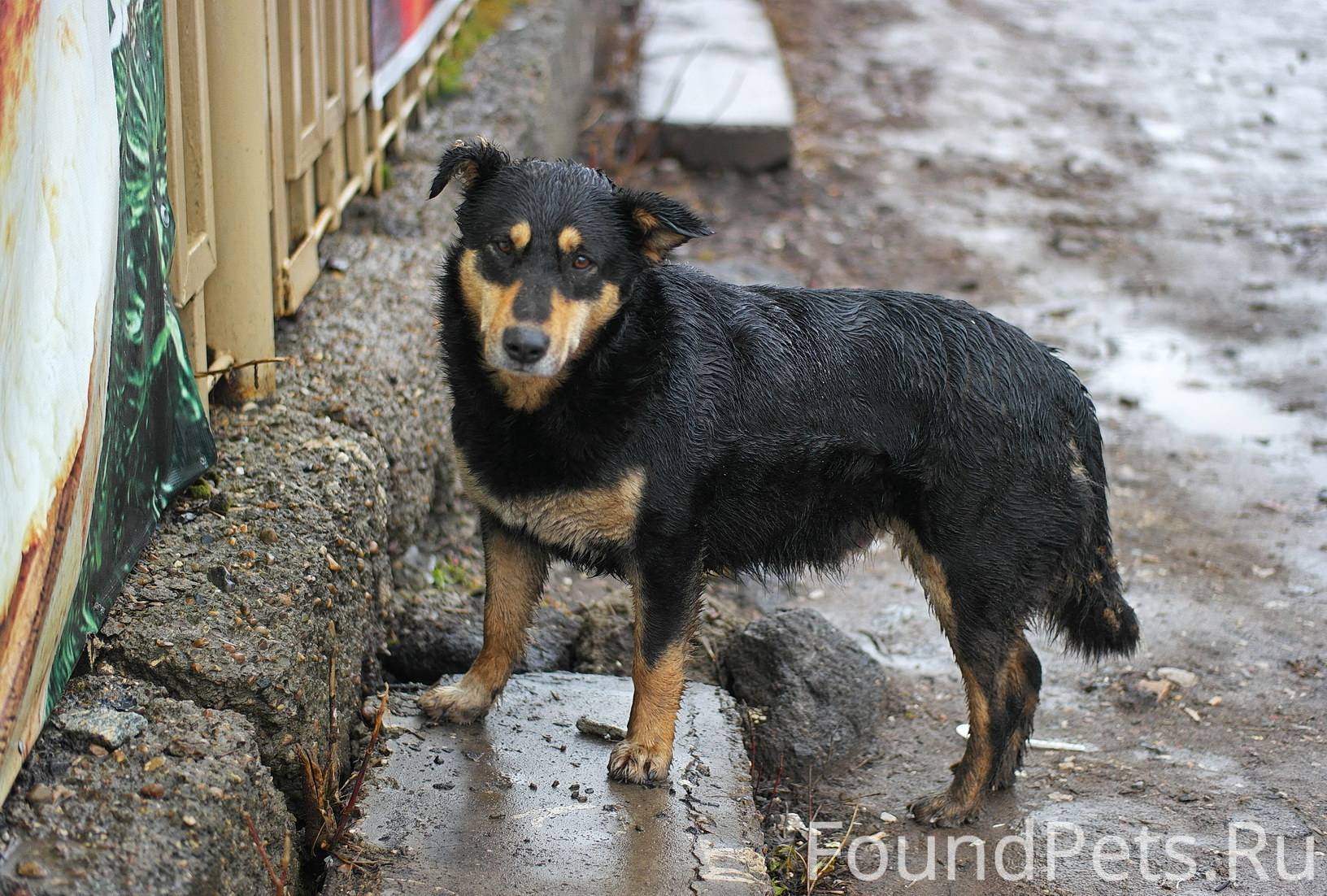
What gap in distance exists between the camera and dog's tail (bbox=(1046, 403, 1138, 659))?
12.5 ft

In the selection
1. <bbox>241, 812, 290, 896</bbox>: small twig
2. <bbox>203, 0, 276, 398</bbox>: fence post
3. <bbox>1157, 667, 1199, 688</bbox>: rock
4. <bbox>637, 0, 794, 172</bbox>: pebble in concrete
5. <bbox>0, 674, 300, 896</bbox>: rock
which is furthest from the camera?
<bbox>637, 0, 794, 172</bbox>: pebble in concrete

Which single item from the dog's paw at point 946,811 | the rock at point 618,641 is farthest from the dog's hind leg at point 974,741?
the rock at point 618,641

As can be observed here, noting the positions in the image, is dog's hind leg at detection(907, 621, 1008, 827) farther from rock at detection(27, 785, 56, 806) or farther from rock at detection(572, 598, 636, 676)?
rock at detection(27, 785, 56, 806)

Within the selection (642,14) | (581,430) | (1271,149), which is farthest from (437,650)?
(642,14)

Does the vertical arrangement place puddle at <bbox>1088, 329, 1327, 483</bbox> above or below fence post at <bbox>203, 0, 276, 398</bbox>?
below

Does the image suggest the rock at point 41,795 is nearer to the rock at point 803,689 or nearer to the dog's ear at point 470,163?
the dog's ear at point 470,163

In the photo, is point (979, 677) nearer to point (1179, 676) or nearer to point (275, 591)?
point (1179, 676)

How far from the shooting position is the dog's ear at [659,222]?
3389mm

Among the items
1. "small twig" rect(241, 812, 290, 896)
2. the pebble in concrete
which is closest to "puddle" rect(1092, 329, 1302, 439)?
the pebble in concrete

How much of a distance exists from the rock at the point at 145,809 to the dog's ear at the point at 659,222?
1598mm

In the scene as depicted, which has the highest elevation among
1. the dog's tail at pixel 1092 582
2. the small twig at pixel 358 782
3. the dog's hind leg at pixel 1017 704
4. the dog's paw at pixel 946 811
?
the dog's tail at pixel 1092 582

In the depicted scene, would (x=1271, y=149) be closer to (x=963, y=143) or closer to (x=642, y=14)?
(x=963, y=143)

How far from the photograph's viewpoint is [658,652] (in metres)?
3.51

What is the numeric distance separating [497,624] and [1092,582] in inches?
70.4
